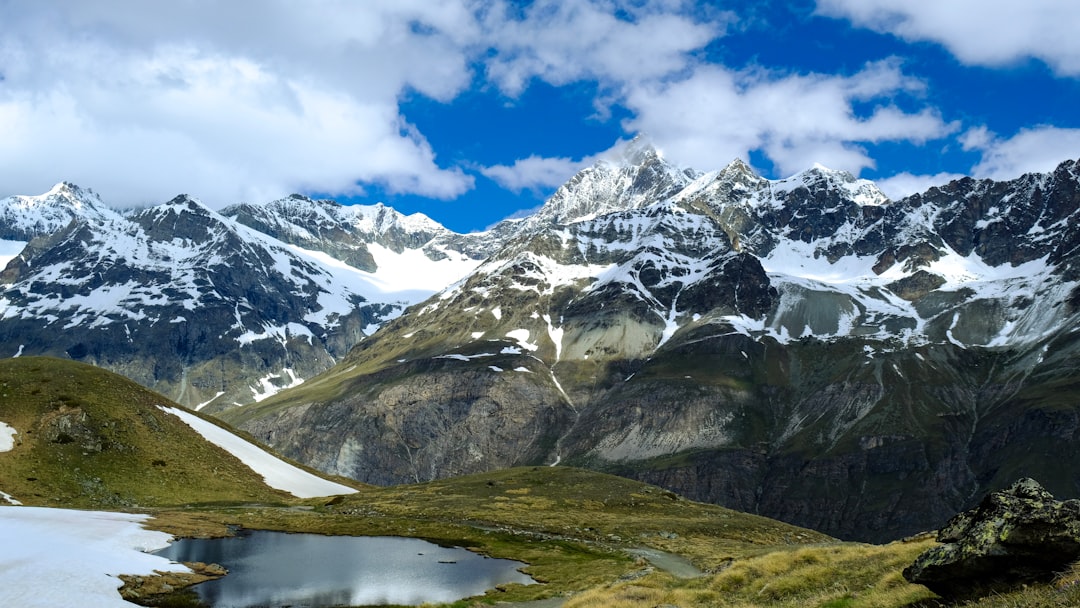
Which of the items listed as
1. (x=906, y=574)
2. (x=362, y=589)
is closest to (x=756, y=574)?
(x=906, y=574)

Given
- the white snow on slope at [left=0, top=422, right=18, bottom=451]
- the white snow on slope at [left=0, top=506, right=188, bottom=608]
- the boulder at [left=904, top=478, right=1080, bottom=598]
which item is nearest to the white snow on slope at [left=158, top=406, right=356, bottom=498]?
the white snow on slope at [left=0, top=422, right=18, bottom=451]

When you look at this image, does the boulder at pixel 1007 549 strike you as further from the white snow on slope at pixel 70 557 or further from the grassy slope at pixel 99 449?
the grassy slope at pixel 99 449

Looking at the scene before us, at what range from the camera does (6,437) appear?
103812 mm

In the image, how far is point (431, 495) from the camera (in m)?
146

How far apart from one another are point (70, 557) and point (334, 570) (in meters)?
20.9

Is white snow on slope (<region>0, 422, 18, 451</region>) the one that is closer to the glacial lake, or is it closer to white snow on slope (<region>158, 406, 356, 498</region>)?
white snow on slope (<region>158, 406, 356, 498</region>)

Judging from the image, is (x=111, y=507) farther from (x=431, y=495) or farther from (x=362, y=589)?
(x=431, y=495)

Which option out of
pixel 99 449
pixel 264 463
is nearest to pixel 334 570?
pixel 99 449

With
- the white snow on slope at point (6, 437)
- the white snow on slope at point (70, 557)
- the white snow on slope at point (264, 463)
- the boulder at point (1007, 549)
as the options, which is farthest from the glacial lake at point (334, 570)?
the white snow on slope at point (264, 463)

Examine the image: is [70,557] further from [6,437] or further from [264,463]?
[264,463]

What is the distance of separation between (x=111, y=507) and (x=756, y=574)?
81782 millimetres

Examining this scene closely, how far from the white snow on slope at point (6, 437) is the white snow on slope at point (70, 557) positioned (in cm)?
3255

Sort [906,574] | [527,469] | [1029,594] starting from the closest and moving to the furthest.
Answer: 1. [1029,594]
2. [906,574]
3. [527,469]

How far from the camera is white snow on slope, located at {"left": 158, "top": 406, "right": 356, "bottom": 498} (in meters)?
133
